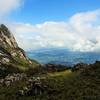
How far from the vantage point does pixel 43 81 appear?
149500mm

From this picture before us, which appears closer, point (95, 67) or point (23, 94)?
point (23, 94)

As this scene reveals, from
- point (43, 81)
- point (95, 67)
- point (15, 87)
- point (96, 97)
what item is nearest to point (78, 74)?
point (95, 67)

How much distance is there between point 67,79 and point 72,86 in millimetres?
14553

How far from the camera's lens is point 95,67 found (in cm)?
16775

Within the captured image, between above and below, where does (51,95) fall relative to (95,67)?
below

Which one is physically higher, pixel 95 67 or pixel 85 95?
pixel 95 67

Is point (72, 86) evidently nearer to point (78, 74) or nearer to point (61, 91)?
point (61, 91)

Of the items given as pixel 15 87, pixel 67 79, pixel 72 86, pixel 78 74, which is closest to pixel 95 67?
pixel 78 74

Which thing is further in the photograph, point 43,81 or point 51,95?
point 43,81

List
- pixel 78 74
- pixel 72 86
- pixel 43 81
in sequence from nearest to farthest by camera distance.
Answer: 1. pixel 72 86
2. pixel 43 81
3. pixel 78 74

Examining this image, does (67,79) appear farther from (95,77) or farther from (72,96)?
(72,96)

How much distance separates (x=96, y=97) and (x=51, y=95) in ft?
69.2

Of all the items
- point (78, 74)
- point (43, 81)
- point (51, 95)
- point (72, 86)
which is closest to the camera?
point (51, 95)

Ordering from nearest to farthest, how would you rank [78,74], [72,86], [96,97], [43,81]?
[96,97], [72,86], [43,81], [78,74]
